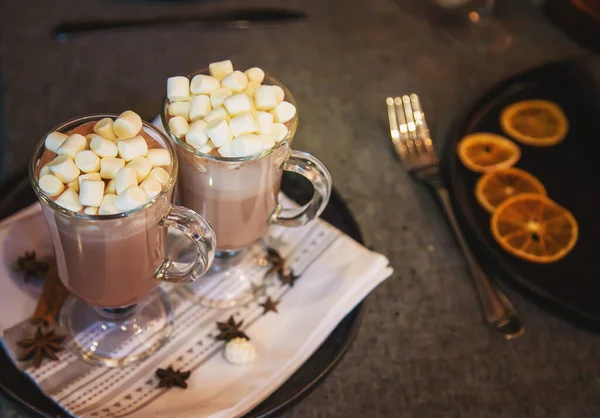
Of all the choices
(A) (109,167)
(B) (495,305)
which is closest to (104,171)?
(A) (109,167)

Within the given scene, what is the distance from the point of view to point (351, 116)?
3.77 ft

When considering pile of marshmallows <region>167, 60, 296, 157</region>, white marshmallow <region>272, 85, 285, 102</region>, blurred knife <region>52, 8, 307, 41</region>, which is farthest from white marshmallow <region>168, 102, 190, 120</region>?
blurred knife <region>52, 8, 307, 41</region>

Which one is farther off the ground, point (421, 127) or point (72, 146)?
point (72, 146)

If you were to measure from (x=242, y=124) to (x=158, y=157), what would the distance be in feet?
0.32

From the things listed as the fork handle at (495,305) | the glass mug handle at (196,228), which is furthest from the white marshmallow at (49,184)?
the fork handle at (495,305)

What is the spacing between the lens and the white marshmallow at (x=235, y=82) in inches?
28.5

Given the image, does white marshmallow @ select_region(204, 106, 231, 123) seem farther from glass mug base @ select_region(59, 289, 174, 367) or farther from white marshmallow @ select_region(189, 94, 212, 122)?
glass mug base @ select_region(59, 289, 174, 367)

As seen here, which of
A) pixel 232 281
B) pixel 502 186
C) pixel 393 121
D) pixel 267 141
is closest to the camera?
pixel 267 141

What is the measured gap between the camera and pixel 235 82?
2.37ft

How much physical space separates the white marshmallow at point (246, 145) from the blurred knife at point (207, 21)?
0.67 metres

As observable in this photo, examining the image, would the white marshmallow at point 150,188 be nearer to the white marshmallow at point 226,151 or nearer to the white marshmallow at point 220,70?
the white marshmallow at point 226,151

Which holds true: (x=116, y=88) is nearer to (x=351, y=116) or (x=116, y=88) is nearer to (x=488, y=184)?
(x=351, y=116)

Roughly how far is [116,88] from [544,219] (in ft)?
2.53

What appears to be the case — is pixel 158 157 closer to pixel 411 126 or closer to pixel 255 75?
pixel 255 75
